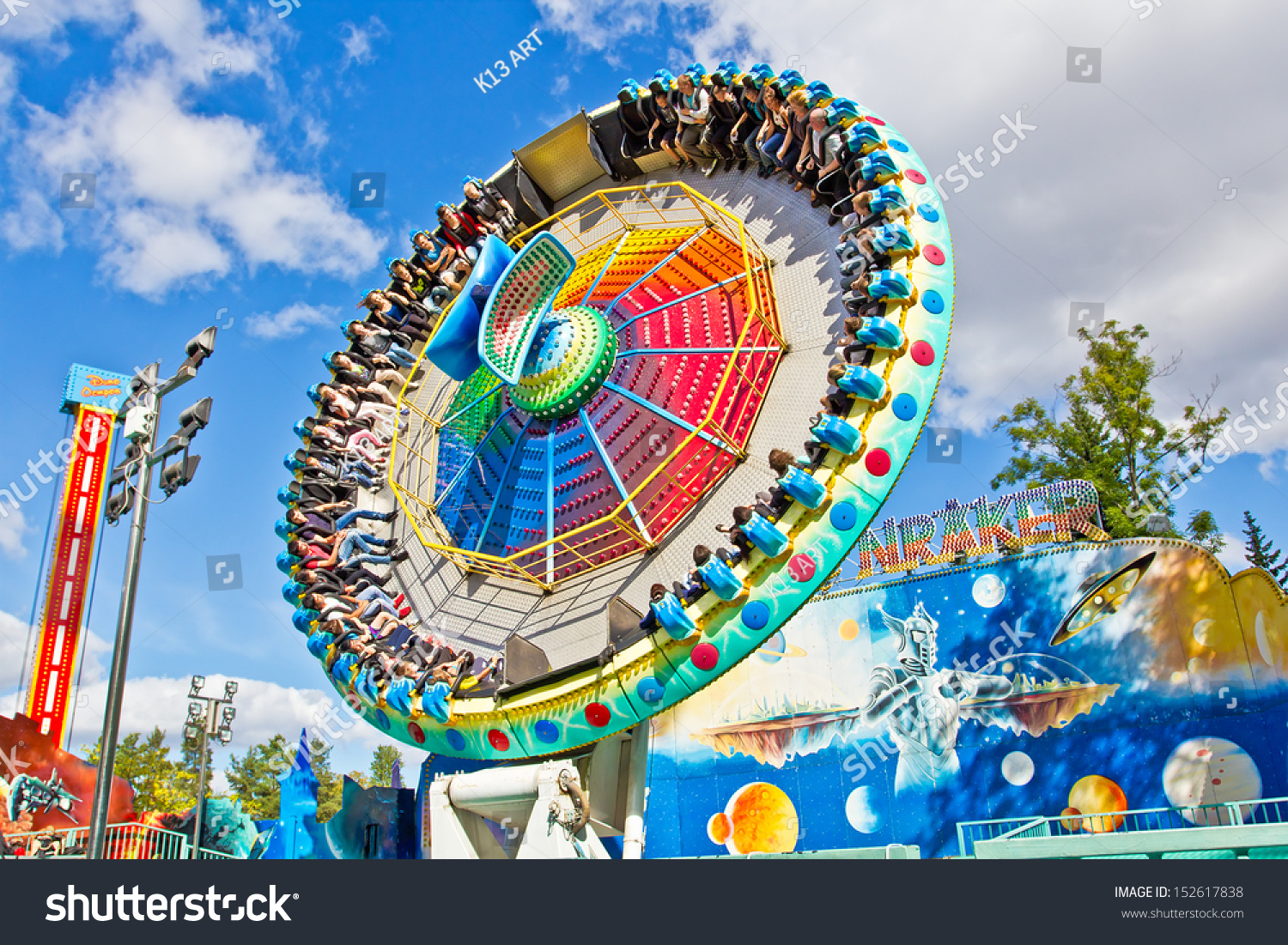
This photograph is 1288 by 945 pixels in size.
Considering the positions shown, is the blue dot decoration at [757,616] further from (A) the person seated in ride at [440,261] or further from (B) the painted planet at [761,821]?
(B) the painted planet at [761,821]

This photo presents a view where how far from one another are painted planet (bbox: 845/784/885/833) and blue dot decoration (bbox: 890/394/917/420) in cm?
1195

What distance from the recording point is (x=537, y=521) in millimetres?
13766

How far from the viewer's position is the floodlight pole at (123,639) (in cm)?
893

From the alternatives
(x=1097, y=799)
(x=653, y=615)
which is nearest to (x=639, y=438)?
(x=653, y=615)

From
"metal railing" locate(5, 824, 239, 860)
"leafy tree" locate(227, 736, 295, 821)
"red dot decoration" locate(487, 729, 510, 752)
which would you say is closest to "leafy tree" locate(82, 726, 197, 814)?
"leafy tree" locate(227, 736, 295, 821)

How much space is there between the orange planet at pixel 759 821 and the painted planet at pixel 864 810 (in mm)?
1230

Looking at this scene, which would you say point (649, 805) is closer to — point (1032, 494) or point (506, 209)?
point (1032, 494)

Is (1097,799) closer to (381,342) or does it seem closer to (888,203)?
(888,203)

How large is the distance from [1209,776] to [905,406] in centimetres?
1173

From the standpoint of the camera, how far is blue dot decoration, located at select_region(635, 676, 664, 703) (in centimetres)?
1027

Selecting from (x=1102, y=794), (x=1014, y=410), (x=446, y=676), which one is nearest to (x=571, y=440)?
(x=446, y=676)

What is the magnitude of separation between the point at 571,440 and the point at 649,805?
36.2 feet

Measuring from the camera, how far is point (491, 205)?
17.4 meters
